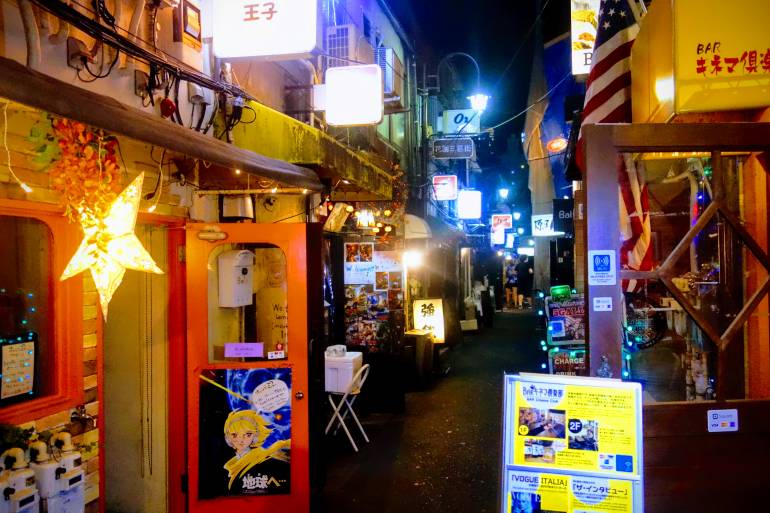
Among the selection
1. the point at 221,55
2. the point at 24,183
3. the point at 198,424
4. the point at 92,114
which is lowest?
the point at 198,424

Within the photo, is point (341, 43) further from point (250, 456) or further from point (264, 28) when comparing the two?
point (250, 456)

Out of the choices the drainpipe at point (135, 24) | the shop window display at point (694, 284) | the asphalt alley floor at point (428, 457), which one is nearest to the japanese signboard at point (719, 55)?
the shop window display at point (694, 284)

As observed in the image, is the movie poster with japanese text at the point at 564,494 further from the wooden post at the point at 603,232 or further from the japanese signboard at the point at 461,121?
the japanese signboard at the point at 461,121

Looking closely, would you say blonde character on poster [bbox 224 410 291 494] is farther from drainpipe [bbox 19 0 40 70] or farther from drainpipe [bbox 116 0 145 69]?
drainpipe [bbox 19 0 40 70]

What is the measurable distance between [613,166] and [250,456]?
465 centimetres

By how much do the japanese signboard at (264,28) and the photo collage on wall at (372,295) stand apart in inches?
227

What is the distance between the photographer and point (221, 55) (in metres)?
5.55

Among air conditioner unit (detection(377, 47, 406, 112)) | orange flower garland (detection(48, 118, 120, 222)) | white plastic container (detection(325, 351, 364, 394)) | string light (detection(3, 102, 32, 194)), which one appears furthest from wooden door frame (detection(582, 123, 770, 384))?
air conditioner unit (detection(377, 47, 406, 112))

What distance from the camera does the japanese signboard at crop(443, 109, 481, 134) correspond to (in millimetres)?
20078

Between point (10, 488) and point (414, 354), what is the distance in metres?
8.83

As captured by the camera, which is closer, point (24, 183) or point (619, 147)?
point (619, 147)

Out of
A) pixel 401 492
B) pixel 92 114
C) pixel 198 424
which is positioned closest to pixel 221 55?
pixel 92 114

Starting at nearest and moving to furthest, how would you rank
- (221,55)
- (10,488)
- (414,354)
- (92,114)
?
(92,114) < (10,488) < (221,55) < (414,354)

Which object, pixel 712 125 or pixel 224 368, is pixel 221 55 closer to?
pixel 224 368
